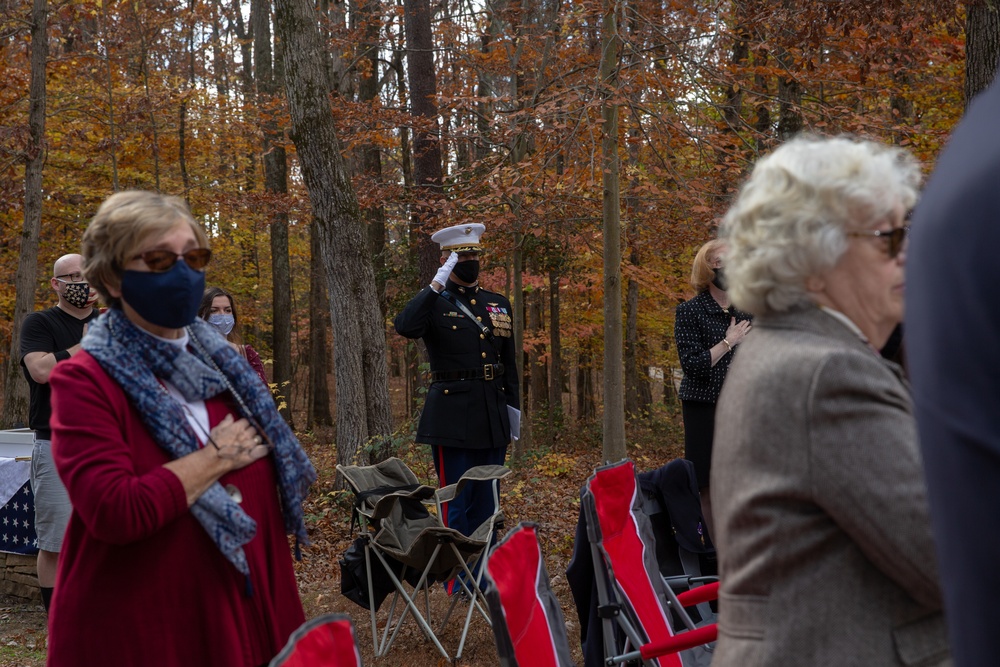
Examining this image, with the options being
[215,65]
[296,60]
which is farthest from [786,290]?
[215,65]

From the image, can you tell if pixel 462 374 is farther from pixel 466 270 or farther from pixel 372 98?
pixel 372 98

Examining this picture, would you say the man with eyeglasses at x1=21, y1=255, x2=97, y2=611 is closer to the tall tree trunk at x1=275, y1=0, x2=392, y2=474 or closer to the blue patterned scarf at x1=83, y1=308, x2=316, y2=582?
the blue patterned scarf at x1=83, y1=308, x2=316, y2=582

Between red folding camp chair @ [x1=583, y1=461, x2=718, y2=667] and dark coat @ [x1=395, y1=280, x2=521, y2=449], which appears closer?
red folding camp chair @ [x1=583, y1=461, x2=718, y2=667]

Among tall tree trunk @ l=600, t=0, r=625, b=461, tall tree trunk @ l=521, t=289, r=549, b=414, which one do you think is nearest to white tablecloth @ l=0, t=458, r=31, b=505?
tall tree trunk @ l=600, t=0, r=625, b=461

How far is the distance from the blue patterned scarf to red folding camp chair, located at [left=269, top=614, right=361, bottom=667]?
0.53 metres

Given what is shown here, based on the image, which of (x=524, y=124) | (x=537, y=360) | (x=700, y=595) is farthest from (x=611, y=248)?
(x=537, y=360)

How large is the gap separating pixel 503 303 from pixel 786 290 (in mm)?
4330

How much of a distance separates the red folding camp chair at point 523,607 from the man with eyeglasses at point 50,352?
2838 mm

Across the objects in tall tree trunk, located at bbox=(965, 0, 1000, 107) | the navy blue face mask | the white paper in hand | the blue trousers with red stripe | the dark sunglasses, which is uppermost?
tall tree trunk, located at bbox=(965, 0, 1000, 107)

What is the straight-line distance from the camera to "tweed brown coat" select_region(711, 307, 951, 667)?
1.37 metres

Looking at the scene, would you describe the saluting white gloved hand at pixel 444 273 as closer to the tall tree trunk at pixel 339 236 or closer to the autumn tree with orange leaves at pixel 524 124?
the autumn tree with orange leaves at pixel 524 124

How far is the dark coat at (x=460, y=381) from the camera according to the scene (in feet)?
17.7

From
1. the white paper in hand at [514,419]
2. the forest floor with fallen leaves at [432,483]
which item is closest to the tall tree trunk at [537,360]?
→ the forest floor with fallen leaves at [432,483]

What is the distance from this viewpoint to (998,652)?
0.70 metres
